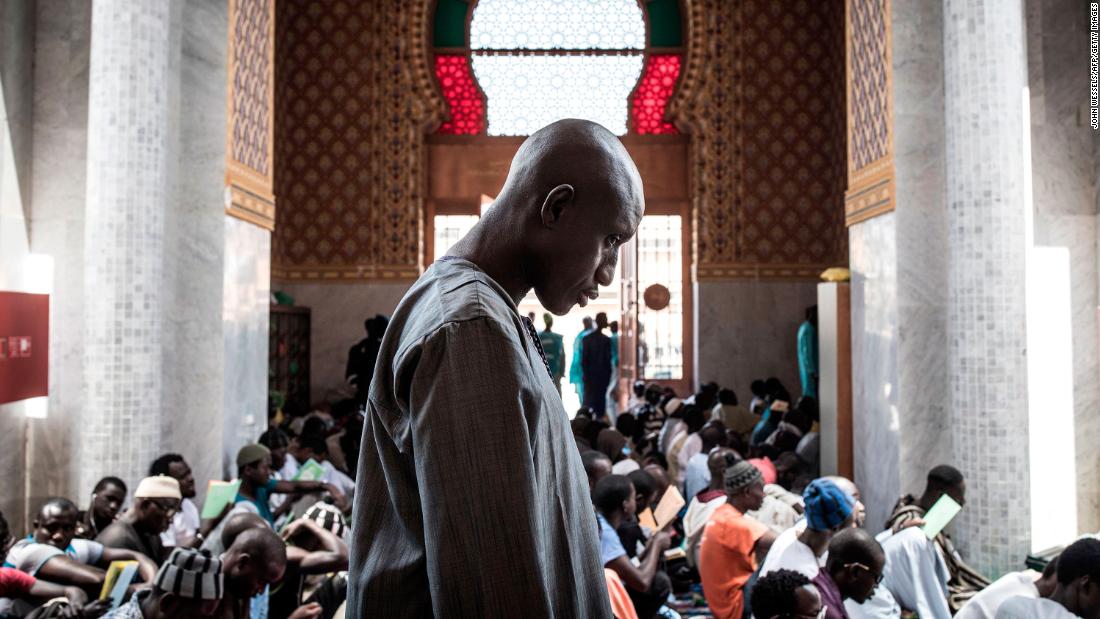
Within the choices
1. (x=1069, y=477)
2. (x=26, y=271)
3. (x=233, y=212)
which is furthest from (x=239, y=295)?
(x=1069, y=477)

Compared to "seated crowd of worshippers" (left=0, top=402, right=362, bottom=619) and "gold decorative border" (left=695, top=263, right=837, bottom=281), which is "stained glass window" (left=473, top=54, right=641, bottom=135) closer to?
"gold decorative border" (left=695, top=263, right=837, bottom=281)

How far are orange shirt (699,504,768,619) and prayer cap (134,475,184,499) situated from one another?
7.54ft

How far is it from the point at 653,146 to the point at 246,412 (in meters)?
6.59

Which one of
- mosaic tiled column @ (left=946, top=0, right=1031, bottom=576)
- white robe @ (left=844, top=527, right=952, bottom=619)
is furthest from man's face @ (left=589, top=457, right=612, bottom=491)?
mosaic tiled column @ (left=946, top=0, right=1031, bottom=576)

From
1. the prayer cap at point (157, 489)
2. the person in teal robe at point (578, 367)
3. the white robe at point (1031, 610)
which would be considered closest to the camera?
the white robe at point (1031, 610)

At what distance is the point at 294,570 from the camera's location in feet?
11.0

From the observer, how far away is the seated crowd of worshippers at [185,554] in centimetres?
233

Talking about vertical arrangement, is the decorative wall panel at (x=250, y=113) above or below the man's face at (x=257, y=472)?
above

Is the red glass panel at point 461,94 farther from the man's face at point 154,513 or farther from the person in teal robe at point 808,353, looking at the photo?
the man's face at point 154,513

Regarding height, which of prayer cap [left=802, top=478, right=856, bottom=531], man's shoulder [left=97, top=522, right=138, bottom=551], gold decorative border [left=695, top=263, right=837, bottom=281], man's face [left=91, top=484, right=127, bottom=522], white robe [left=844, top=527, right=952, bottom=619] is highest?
gold decorative border [left=695, top=263, right=837, bottom=281]

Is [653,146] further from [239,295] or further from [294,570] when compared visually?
[294,570]

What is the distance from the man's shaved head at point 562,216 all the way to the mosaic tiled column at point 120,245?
433cm

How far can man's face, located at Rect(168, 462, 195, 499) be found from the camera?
4.80 metres

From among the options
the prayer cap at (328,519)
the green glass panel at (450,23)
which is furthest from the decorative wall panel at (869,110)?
the green glass panel at (450,23)
